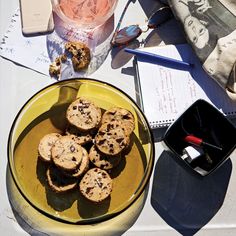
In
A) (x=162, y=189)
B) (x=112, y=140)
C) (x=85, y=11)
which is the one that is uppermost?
(x=85, y=11)

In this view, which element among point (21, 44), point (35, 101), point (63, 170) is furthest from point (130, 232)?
point (21, 44)

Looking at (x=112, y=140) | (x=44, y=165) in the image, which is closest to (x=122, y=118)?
(x=112, y=140)

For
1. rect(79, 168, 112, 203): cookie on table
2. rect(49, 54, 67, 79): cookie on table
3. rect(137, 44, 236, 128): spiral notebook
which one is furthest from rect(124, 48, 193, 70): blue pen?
rect(79, 168, 112, 203): cookie on table

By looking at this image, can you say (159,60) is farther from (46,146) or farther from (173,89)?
(46,146)

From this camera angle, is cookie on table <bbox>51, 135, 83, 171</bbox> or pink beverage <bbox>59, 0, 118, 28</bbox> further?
pink beverage <bbox>59, 0, 118, 28</bbox>

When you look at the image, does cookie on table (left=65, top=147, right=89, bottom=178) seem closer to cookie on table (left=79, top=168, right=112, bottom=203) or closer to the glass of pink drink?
cookie on table (left=79, top=168, right=112, bottom=203)

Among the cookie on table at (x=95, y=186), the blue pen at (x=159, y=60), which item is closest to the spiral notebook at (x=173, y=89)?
the blue pen at (x=159, y=60)
